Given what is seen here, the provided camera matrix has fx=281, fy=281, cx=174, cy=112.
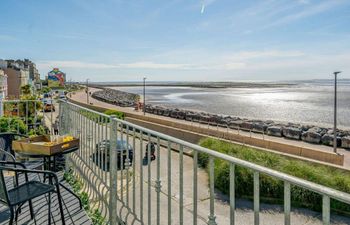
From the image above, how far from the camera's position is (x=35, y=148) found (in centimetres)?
305

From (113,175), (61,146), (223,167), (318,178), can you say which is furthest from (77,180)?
(318,178)

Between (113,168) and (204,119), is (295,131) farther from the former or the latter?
(113,168)

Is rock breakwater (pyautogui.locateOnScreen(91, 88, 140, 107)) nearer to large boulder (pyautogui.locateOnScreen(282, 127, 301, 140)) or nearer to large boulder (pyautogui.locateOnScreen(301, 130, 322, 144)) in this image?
large boulder (pyautogui.locateOnScreen(282, 127, 301, 140))

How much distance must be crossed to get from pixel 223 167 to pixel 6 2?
28.4 feet

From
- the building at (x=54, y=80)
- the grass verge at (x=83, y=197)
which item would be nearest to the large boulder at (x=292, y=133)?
the building at (x=54, y=80)

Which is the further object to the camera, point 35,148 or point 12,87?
point 12,87

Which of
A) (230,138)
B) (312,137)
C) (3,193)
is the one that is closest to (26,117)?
(3,193)

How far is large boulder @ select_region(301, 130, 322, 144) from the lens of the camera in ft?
54.3

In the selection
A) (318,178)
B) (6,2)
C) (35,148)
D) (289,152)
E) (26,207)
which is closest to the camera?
(35,148)

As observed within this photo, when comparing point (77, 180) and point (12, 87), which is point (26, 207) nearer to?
point (77, 180)

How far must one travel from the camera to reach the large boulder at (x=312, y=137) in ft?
54.3

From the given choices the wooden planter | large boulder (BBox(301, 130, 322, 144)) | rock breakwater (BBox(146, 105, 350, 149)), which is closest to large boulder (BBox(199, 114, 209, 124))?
rock breakwater (BBox(146, 105, 350, 149))

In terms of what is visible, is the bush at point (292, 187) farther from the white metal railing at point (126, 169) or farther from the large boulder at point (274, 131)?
the large boulder at point (274, 131)

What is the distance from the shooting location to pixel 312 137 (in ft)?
54.9
